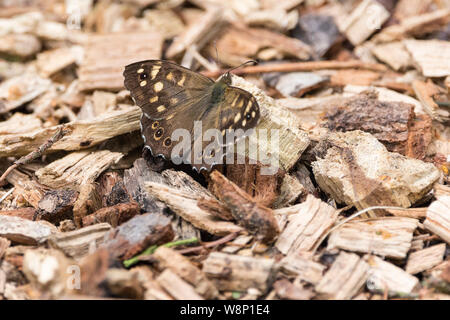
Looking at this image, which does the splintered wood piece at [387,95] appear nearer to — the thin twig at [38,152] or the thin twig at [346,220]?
the thin twig at [346,220]

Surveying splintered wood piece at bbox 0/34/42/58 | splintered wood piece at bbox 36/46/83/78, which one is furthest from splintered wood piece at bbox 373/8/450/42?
splintered wood piece at bbox 0/34/42/58

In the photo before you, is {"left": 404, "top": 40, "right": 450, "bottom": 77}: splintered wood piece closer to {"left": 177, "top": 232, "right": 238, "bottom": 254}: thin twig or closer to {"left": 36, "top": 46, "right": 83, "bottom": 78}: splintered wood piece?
{"left": 177, "top": 232, "right": 238, "bottom": 254}: thin twig

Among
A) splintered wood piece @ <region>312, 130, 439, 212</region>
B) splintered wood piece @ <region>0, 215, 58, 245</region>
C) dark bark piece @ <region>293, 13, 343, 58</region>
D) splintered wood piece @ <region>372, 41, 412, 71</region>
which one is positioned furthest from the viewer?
dark bark piece @ <region>293, 13, 343, 58</region>

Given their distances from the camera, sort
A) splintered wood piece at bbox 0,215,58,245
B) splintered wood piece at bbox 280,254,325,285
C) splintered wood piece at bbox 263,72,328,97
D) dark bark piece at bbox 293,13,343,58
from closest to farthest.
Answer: splintered wood piece at bbox 280,254,325,285 → splintered wood piece at bbox 0,215,58,245 → splintered wood piece at bbox 263,72,328,97 → dark bark piece at bbox 293,13,343,58

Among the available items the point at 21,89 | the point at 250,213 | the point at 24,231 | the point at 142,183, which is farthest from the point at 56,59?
the point at 250,213

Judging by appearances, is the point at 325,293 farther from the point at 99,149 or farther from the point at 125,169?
the point at 99,149

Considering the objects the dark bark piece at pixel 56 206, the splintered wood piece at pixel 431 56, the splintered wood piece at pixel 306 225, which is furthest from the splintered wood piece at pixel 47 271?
the splintered wood piece at pixel 431 56

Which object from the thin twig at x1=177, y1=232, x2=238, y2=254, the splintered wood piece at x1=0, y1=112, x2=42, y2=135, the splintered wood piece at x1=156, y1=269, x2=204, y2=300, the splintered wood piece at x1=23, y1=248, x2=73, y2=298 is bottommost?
the splintered wood piece at x1=156, y1=269, x2=204, y2=300
